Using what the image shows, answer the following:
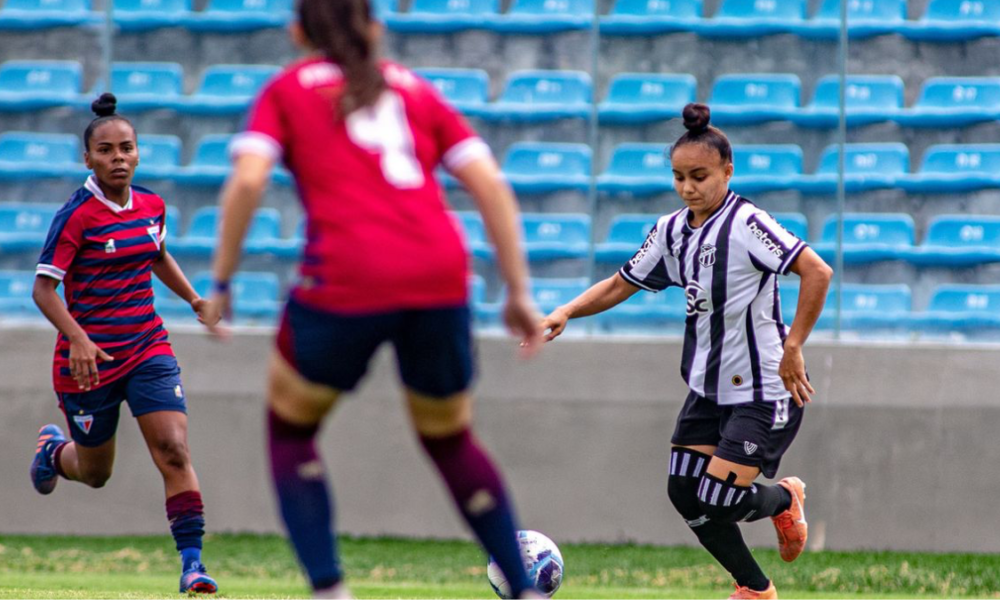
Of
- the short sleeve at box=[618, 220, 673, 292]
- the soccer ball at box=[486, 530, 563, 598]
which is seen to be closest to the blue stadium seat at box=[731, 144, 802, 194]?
the short sleeve at box=[618, 220, 673, 292]

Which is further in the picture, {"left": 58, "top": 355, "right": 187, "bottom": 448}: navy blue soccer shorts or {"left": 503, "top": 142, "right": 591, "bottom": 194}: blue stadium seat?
{"left": 503, "top": 142, "right": 591, "bottom": 194}: blue stadium seat

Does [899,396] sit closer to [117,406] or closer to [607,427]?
[607,427]

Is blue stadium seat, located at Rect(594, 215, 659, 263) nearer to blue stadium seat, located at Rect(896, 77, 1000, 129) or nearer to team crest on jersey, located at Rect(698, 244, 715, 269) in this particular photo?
blue stadium seat, located at Rect(896, 77, 1000, 129)

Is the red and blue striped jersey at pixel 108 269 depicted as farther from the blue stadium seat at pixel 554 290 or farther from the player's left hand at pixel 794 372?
the blue stadium seat at pixel 554 290

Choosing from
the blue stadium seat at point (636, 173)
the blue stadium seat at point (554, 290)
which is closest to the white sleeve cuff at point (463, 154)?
the blue stadium seat at point (554, 290)

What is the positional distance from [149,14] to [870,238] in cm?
604

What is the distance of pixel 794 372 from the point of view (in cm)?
535

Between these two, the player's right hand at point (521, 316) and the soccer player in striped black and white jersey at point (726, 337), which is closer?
the player's right hand at point (521, 316)

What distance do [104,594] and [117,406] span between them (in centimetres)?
94

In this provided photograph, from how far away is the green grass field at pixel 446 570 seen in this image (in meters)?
7.68

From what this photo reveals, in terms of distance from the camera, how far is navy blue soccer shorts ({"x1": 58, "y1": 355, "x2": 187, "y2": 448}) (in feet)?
19.9

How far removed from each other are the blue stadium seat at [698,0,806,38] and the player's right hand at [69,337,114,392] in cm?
616

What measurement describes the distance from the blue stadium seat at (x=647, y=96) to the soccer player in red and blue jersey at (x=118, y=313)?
485 centimetres

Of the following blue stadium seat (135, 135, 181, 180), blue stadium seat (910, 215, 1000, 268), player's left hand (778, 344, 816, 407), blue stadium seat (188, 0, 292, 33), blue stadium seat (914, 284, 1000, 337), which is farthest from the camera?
blue stadium seat (188, 0, 292, 33)
